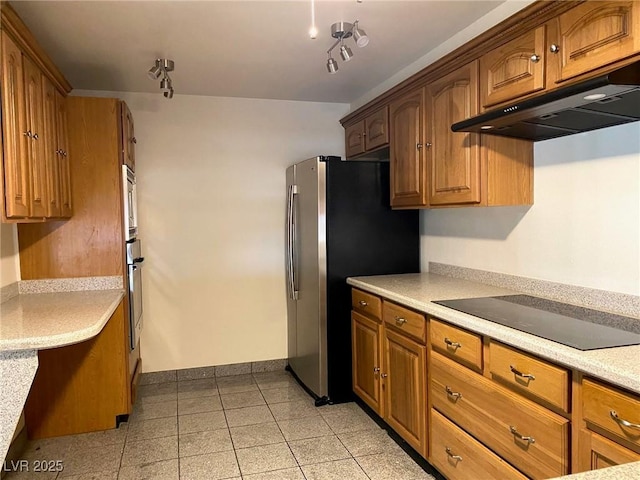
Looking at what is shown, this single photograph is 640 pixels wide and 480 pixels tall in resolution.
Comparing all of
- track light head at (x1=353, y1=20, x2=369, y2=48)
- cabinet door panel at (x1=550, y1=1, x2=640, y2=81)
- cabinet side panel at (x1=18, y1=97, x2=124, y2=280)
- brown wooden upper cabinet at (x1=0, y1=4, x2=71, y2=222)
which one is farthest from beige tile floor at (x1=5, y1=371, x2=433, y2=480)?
track light head at (x1=353, y1=20, x2=369, y2=48)

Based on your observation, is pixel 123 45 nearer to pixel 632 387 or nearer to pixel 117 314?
pixel 117 314

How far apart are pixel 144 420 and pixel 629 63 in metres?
3.29

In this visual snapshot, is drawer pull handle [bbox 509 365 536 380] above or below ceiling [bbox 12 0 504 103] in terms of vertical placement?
below

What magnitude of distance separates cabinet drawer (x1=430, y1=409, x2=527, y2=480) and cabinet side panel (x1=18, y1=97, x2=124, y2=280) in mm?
2259

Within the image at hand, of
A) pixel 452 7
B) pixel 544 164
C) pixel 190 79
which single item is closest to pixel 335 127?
pixel 190 79

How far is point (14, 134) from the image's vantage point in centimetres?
207

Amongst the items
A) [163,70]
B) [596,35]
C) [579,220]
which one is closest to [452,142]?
[579,220]

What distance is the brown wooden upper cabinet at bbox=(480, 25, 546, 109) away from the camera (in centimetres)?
195

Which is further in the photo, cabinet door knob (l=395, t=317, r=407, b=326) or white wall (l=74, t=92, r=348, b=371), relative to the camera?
white wall (l=74, t=92, r=348, b=371)

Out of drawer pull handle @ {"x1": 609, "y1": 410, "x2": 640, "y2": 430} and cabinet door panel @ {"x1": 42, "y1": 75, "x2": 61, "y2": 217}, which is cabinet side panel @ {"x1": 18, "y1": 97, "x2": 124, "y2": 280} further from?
drawer pull handle @ {"x1": 609, "y1": 410, "x2": 640, "y2": 430}

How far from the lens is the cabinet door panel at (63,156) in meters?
2.78

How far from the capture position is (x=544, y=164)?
92.7 inches

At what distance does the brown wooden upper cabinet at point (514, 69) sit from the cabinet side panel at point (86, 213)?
89.3 inches

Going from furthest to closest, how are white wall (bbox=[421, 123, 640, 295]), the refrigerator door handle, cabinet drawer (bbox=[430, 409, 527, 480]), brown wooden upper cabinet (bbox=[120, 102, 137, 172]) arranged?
the refrigerator door handle → brown wooden upper cabinet (bbox=[120, 102, 137, 172]) → white wall (bbox=[421, 123, 640, 295]) → cabinet drawer (bbox=[430, 409, 527, 480])
